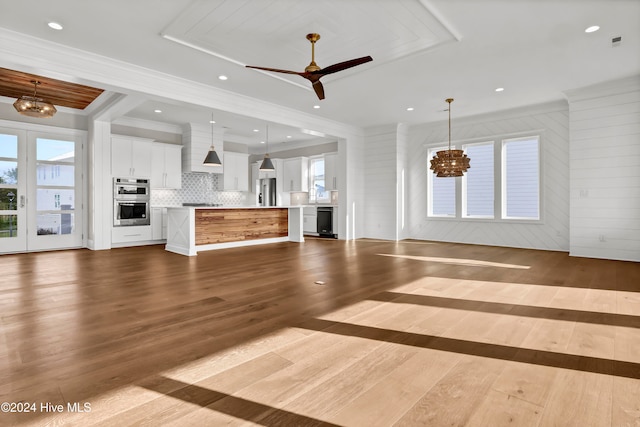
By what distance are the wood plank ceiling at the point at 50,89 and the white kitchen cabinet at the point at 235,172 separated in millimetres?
3720

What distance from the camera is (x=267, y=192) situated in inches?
440

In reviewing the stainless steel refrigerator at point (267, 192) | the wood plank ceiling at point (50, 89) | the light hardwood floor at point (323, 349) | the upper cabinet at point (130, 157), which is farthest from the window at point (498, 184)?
the wood plank ceiling at point (50, 89)

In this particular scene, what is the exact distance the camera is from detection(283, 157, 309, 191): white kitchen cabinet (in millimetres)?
10367

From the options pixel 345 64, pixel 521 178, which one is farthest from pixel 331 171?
pixel 345 64

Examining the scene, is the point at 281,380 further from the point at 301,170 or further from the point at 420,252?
the point at 301,170

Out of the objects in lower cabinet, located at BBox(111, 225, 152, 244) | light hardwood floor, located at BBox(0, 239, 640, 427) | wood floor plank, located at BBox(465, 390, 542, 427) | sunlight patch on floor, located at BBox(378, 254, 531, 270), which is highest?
lower cabinet, located at BBox(111, 225, 152, 244)

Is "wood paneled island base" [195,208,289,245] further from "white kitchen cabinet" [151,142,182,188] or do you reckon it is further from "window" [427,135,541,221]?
"window" [427,135,541,221]

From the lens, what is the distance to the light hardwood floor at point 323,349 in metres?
1.51

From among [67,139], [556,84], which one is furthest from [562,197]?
[67,139]

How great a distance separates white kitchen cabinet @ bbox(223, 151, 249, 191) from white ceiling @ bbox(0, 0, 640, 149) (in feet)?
13.1

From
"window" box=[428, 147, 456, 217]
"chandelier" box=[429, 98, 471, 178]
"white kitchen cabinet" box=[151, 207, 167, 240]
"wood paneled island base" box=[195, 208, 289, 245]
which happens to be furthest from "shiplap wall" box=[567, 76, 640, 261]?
"white kitchen cabinet" box=[151, 207, 167, 240]

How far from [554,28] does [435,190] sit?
4.89 meters

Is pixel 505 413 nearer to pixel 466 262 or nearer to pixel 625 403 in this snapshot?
pixel 625 403

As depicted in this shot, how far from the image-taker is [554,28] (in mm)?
3885
